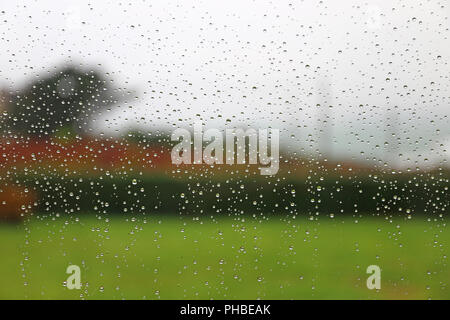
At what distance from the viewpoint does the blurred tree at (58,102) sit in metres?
1.13

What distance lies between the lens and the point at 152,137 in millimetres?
1127

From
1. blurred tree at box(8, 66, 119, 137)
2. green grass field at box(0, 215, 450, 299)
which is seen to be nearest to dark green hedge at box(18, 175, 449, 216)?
green grass field at box(0, 215, 450, 299)

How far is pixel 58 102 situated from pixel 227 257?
696 mm

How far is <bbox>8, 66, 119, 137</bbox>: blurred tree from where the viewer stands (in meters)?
1.13

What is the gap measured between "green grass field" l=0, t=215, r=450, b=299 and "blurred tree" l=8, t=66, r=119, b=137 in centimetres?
29

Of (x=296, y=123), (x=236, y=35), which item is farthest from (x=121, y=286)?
(x=236, y=35)

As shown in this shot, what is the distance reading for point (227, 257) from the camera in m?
1.17

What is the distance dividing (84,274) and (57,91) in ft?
1.85

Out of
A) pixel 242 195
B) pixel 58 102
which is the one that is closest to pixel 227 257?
pixel 242 195

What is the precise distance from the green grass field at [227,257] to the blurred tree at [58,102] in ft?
0.95

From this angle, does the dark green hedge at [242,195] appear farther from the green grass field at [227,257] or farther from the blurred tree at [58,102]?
the blurred tree at [58,102]

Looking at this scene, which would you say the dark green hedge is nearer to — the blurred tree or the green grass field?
the green grass field


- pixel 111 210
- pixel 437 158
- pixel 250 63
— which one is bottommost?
pixel 111 210

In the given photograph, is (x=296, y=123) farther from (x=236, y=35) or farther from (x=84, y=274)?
(x=84, y=274)
